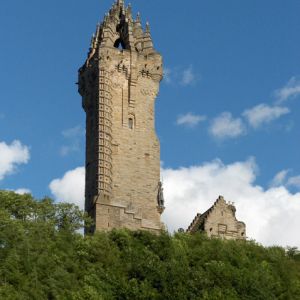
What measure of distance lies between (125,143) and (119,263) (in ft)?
55.6

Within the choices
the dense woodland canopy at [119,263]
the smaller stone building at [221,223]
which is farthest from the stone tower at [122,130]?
the dense woodland canopy at [119,263]

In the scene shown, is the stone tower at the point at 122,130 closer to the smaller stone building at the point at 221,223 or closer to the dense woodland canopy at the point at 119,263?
the smaller stone building at the point at 221,223

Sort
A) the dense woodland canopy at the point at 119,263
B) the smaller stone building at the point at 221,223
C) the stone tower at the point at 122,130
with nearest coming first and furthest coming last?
the dense woodland canopy at the point at 119,263
the stone tower at the point at 122,130
the smaller stone building at the point at 221,223

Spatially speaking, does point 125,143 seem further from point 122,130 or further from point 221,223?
point 221,223

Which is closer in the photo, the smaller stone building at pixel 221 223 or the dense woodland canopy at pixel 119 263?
the dense woodland canopy at pixel 119 263

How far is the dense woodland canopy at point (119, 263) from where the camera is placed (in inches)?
2188

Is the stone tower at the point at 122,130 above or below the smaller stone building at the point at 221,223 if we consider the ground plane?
above

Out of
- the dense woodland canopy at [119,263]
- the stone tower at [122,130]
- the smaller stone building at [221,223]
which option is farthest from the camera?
the smaller stone building at [221,223]

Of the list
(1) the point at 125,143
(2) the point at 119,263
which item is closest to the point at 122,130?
(1) the point at 125,143

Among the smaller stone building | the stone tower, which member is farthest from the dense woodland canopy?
the smaller stone building

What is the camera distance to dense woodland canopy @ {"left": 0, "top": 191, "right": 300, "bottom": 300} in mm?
55562

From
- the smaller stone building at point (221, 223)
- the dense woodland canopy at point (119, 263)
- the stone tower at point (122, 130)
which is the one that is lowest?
the dense woodland canopy at point (119, 263)

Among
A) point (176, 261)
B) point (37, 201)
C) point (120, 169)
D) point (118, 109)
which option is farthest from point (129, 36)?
point (176, 261)

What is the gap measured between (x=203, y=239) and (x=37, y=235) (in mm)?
12926
